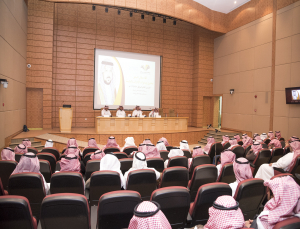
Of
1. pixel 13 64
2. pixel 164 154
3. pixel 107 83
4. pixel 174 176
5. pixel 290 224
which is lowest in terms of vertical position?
pixel 164 154

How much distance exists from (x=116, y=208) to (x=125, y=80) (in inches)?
370

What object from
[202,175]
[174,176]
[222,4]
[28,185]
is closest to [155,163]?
[174,176]

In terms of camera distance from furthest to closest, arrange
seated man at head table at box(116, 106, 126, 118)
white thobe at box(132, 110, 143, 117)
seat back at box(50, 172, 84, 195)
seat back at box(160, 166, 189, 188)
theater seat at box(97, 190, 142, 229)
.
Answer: white thobe at box(132, 110, 143, 117) < seated man at head table at box(116, 106, 126, 118) < seat back at box(160, 166, 189, 188) < seat back at box(50, 172, 84, 195) < theater seat at box(97, 190, 142, 229)

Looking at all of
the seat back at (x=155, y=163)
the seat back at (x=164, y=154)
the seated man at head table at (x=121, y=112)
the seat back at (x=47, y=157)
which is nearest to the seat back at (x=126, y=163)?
the seat back at (x=155, y=163)

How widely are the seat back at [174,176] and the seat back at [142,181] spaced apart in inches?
6.1

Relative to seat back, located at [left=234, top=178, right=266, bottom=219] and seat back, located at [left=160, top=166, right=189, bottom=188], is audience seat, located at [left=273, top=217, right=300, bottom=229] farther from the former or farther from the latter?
seat back, located at [left=160, top=166, right=189, bottom=188]

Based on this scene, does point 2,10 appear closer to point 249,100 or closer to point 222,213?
point 222,213

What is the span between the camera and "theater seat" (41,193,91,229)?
1.53m

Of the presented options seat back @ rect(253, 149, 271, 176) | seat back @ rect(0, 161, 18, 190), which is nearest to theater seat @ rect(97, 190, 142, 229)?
seat back @ rect(0, 161, 18, 190)

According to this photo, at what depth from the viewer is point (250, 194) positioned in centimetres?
205

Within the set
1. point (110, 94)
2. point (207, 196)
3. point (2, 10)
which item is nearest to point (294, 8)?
point (110, 94)

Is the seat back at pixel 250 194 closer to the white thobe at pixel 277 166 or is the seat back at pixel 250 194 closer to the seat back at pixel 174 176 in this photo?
the seat back at pixel 174 176

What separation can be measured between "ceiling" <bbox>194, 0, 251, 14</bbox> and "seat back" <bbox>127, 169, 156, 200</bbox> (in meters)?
10.3

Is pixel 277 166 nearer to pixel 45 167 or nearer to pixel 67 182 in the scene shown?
pixel 67 182
